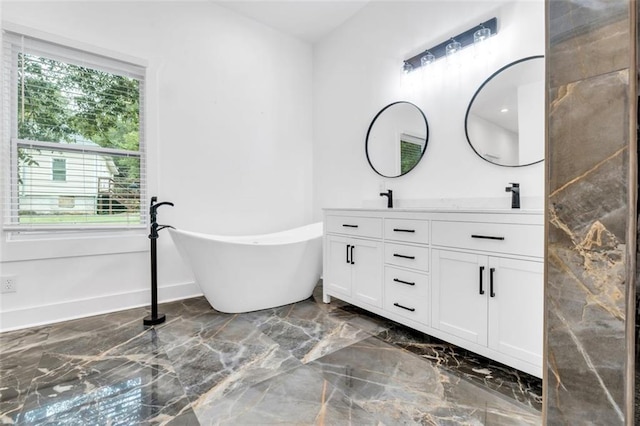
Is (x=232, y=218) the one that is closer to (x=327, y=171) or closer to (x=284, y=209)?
(x=284, y=209)

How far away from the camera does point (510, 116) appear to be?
209cm

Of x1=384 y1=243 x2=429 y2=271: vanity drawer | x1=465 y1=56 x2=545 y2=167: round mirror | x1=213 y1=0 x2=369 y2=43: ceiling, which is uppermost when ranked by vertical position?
x1=213 y1=0 x2=369 y2=43: ceiling

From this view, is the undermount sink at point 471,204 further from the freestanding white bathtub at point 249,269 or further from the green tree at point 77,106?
the green tree at point 77,106

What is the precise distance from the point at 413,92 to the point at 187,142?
7.07 ft

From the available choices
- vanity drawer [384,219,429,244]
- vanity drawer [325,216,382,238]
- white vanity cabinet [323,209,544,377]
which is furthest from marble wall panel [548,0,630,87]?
vanity drawer [325,216,382,238]

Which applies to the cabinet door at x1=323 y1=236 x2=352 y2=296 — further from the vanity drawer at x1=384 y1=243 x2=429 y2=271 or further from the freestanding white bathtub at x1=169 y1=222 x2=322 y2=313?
the vanity drawer at x1=384 y1=243 x2=429 y2=271

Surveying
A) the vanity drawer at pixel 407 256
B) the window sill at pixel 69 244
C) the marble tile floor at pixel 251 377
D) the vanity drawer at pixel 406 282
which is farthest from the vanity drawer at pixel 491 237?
the window sill at pixel 69 244

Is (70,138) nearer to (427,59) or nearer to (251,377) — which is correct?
(251,377)

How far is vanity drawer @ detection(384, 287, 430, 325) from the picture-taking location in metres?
1.95

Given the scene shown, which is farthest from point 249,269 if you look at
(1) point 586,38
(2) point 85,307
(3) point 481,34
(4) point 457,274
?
(3) point 481,34

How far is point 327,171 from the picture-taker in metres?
3.68

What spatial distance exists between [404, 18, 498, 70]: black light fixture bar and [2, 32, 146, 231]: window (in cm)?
245

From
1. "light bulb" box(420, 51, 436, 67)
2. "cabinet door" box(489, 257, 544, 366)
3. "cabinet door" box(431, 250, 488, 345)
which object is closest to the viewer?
"cabinet door" box(489, 257, 544, 366)

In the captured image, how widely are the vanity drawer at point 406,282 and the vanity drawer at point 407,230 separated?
0.71ft
